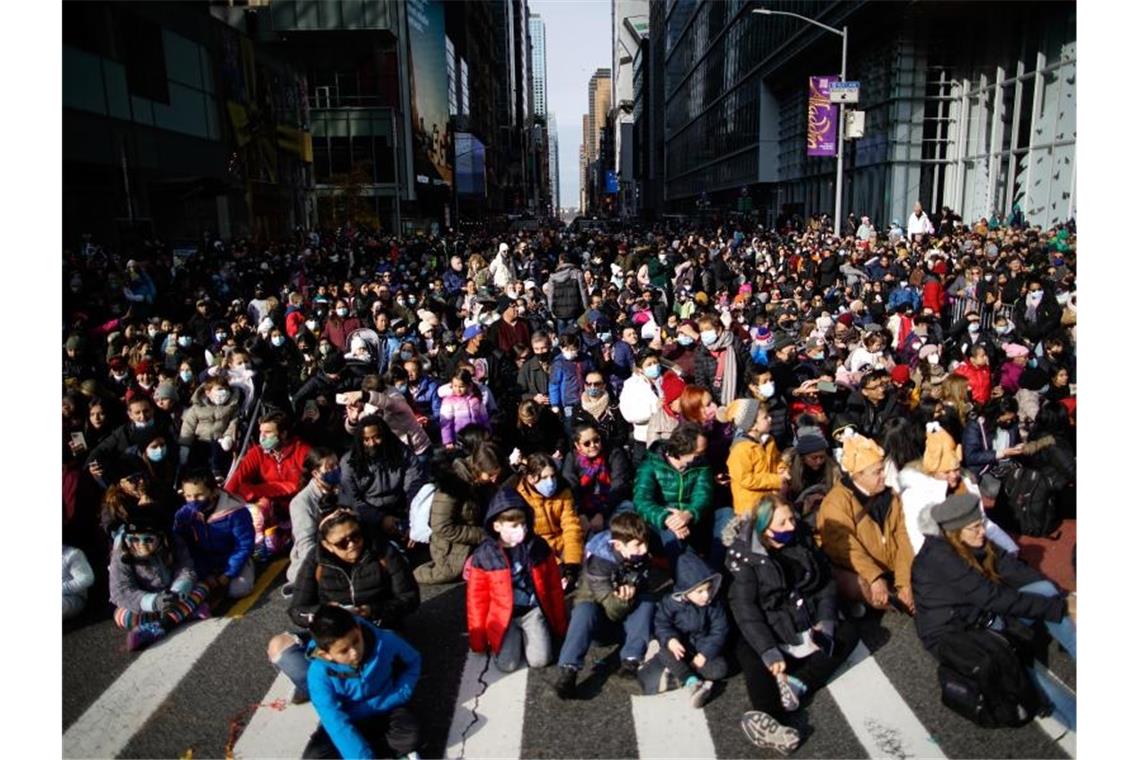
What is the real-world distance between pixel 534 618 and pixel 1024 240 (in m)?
16.6

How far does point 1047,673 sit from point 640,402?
4.31 metres

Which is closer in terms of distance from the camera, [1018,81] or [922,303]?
[922,303]

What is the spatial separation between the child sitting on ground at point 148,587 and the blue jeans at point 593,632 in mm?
2987

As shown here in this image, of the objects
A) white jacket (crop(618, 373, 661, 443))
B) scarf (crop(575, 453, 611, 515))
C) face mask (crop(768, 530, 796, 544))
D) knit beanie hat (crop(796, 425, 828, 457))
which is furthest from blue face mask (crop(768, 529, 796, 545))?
white jacket (crop(618, 373, 661, 443))

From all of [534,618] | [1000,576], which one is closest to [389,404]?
[534,618]

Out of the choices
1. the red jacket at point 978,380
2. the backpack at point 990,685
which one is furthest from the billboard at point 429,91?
the backpack at point 990,685

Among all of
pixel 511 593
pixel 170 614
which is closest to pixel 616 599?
pixel 511 593

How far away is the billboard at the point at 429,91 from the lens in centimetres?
6562

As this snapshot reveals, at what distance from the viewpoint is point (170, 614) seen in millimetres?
5816

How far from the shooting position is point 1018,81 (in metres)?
23.5

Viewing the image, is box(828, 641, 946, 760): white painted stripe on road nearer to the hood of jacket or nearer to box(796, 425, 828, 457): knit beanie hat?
the hood of jacket

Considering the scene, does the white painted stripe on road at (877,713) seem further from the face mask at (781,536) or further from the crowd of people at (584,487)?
the face mask at (781,536)

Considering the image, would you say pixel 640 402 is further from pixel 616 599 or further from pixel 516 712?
pixel 516 712
